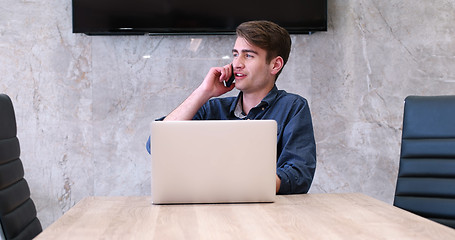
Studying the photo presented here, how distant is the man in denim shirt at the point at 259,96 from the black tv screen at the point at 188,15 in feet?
3.32

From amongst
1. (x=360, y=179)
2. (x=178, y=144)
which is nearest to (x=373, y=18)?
(x=360, y=179)

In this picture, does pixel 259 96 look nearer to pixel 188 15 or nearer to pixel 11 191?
pixel 11 191

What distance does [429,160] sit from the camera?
6.23 feet

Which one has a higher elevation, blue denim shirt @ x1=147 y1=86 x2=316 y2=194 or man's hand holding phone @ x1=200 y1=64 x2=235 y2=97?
man's hand holding phone @ x1=200 y1=64 x2=235 y2=97

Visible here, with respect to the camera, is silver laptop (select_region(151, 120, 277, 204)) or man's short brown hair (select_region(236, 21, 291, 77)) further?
man's short brown hair (select_region(236, 21, 291, 77))

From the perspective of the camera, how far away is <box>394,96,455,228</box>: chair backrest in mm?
1849

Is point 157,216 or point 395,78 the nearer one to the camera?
point 157,216

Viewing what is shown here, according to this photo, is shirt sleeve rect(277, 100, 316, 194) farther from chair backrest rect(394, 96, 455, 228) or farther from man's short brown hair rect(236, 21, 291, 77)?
chair backrest rect(394, 96, 455, 228)

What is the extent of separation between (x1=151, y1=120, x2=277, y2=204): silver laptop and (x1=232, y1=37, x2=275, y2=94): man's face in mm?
734

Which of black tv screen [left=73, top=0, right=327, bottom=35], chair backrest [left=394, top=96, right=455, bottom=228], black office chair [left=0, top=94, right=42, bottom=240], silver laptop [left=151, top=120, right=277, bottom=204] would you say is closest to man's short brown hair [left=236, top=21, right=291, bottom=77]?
chair backrest [left=394, top=96, right=455, bottom=228]

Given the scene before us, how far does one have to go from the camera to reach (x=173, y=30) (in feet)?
10.2

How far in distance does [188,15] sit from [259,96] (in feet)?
4.04

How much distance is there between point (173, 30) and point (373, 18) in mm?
1266

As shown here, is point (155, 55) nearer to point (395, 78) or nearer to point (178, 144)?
point (395, 78)
